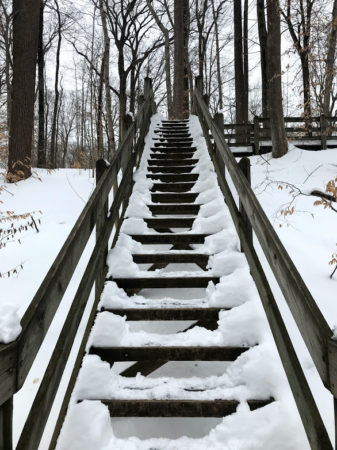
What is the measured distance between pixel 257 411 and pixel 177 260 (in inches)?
64.5

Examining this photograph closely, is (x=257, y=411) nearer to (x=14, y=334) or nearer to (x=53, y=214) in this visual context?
(x=14, y=334)

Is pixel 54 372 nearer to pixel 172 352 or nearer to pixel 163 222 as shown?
pixel 172 352

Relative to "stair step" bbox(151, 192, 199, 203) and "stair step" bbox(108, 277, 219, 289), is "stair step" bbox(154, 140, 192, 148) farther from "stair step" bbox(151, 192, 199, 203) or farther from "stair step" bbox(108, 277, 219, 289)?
"stair step" bbox(108, 277, 219, 289)

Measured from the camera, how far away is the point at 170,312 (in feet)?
8.15

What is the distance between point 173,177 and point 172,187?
38 cm

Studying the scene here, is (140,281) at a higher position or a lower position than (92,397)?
higher

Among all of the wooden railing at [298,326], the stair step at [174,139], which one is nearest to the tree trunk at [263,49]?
the stair step at [174,139]

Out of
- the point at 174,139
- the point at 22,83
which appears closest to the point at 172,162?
the point at 174,139

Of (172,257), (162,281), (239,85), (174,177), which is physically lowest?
(162,281)

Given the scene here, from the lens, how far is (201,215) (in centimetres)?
412

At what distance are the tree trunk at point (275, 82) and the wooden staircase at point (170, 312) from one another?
462 centimetres

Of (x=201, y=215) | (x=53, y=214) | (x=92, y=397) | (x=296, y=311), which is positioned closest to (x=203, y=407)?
(x=92, y=397)

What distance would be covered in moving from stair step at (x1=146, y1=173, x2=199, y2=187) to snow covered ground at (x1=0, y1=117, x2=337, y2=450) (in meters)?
1.39

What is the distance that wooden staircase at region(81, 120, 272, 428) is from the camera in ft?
6.12
